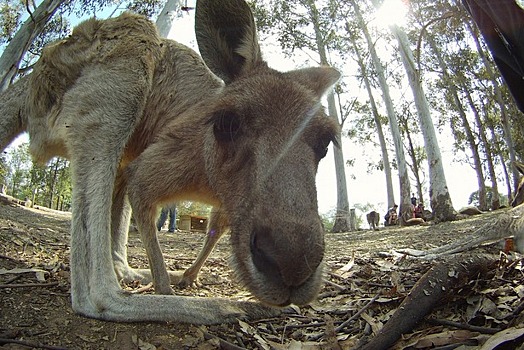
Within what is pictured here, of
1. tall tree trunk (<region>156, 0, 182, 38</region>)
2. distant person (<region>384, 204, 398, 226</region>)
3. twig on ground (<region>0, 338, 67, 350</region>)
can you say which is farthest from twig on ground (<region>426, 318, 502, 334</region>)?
distant person (<region>384, 204, 398, 226</region>)

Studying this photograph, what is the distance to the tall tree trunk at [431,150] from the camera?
10.8m

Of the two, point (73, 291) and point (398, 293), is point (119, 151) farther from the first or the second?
point (398, 293)

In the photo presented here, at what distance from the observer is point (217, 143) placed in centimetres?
239

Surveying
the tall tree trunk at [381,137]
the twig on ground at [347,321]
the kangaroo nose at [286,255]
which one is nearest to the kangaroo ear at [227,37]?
the kangaroo nose at [286,255]

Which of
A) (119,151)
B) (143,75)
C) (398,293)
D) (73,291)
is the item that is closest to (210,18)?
(143,75)

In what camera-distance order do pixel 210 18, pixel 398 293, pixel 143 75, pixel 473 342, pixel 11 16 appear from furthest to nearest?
pixel 11 16 < pixel 143 75 < pixel 210 18 < pixel 398 293 < pixel 473 342

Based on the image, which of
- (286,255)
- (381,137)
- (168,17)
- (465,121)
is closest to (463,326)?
(286,255)

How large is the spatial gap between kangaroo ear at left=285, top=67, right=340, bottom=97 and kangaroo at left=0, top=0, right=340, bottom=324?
0.04ft

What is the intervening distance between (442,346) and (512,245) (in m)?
1.30

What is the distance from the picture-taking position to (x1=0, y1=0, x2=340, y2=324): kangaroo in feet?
5.40

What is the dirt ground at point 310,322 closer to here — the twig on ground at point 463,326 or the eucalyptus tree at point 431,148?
the twig on ground at point 463,326

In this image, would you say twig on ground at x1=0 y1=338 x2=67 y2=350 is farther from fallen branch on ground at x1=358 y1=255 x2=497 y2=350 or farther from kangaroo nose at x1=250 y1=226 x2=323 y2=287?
fallen branch on ground at x1=358 y1=255 x2=497 y2=350

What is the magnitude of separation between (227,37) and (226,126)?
752mm

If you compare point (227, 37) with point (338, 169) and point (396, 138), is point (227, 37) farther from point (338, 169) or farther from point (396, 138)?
point (338, 169)
